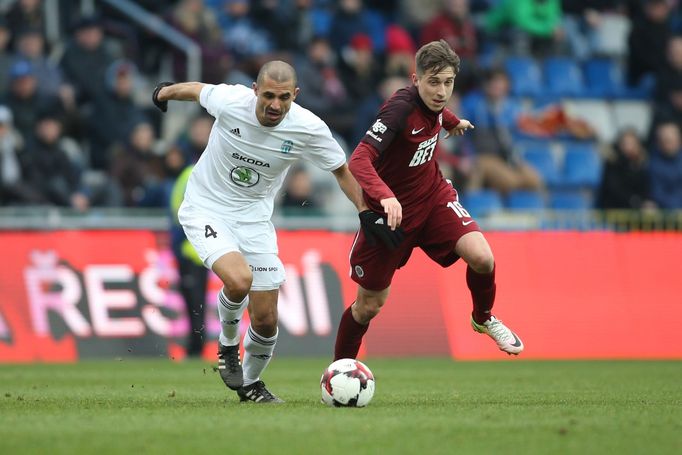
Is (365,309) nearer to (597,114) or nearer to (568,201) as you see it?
(568,201)

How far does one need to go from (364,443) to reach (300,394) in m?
3.66

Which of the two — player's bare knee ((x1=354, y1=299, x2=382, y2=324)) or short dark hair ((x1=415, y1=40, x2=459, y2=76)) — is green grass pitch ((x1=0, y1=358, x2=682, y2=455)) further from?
short dark hair ((x1=415, y1=40, x2=459, y2=76))

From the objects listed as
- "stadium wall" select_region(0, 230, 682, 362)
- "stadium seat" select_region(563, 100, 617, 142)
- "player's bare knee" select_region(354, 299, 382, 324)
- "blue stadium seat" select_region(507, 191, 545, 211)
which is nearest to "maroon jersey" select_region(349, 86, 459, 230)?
"player's bare knee" select_region(354, 299, 382, 324)

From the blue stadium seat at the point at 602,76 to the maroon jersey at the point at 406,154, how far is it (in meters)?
13.1

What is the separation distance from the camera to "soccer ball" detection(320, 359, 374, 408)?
894cm

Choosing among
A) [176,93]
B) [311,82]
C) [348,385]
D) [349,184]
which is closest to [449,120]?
[349,184]

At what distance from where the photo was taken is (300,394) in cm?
1049

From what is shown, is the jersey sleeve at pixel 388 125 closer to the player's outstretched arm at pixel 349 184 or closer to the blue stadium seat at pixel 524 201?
the player's outstretched arm at pixel 349 184

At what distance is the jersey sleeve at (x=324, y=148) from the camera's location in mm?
9359

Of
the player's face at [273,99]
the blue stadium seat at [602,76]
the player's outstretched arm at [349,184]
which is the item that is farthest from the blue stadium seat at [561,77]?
the player's face at [273,99]

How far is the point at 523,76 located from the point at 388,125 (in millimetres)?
13046

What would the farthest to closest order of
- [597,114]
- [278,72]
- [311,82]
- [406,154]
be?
[597,114], [311,82], [406,154], [278,72]

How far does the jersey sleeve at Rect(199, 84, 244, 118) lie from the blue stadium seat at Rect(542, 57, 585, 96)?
1352cm

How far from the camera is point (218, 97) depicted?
9445 millimetres
